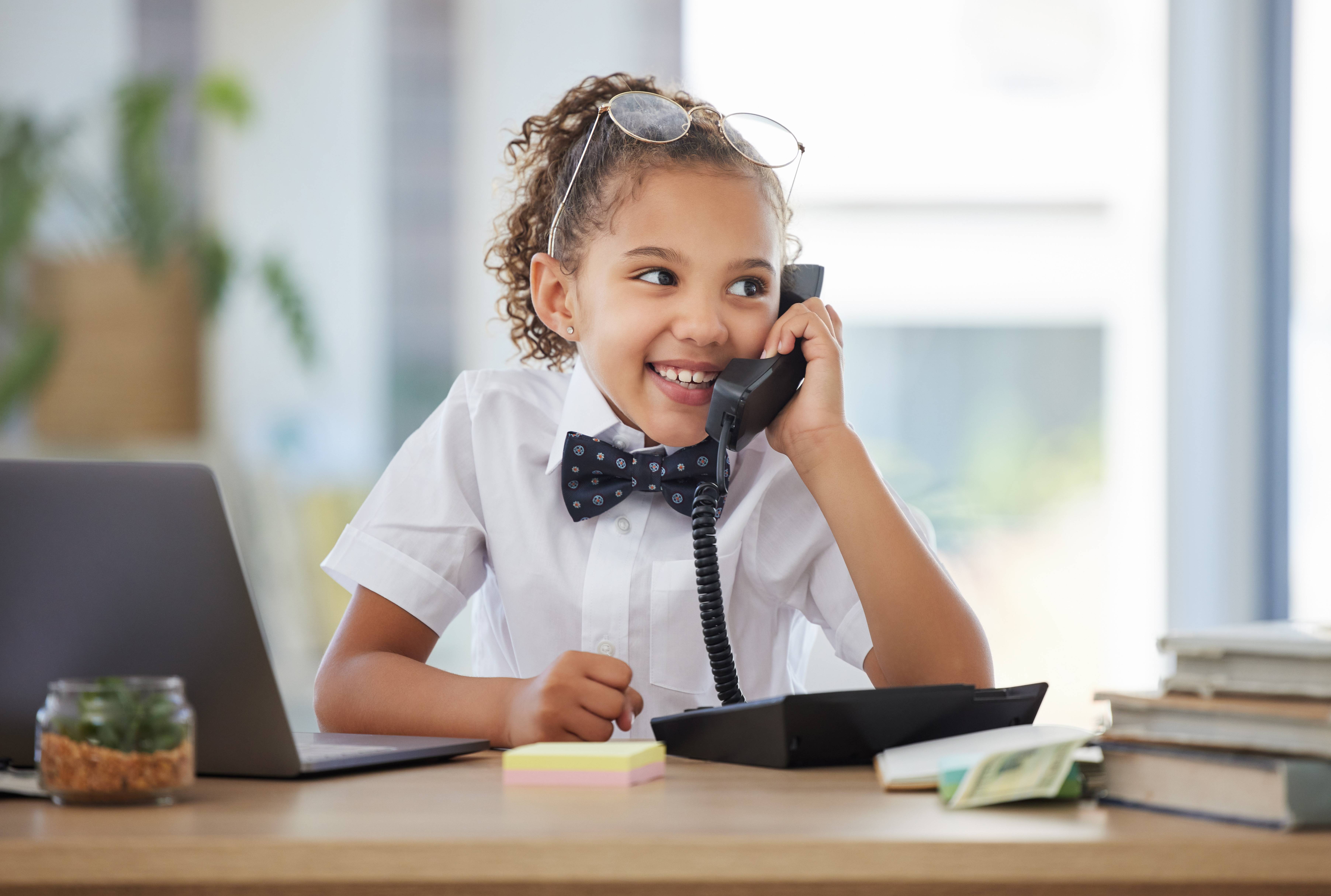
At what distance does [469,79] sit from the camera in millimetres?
3975

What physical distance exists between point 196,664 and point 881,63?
3325 millimetres

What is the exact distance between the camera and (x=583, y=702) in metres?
0.95

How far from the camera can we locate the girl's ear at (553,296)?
147 centimetres

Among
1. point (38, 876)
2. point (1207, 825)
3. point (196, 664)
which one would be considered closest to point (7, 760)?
point (196, 664)

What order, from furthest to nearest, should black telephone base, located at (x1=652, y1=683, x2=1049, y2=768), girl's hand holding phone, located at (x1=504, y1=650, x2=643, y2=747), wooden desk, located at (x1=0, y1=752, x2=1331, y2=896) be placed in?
girl's hand holding phone, located at (x1=504, y1=650, x2=643, y2=747) < black telephone base, located at (x1=652, y1=683, x2=1049, y2=768) < wooden desk, located at (x1=0, y1=752, x2=1331, y2=896)

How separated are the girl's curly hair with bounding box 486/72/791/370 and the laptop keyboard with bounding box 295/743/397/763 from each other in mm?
711

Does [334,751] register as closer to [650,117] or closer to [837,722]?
[837,722]

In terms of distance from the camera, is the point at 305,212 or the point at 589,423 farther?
the point at 305,212

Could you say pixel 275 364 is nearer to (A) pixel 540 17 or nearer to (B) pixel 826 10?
(A) pixel 540 17

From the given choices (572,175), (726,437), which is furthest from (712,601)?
(572,175)

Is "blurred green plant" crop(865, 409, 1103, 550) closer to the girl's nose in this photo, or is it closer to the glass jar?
the girl's nose

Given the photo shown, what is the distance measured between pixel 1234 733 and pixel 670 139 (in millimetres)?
922

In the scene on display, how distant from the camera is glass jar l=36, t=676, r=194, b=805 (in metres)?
0.68

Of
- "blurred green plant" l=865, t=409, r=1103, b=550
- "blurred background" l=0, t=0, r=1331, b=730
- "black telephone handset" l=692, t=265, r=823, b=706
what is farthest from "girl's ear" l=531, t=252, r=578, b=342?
"blurred green plant" l=865, t=409, r=1103, b=550
